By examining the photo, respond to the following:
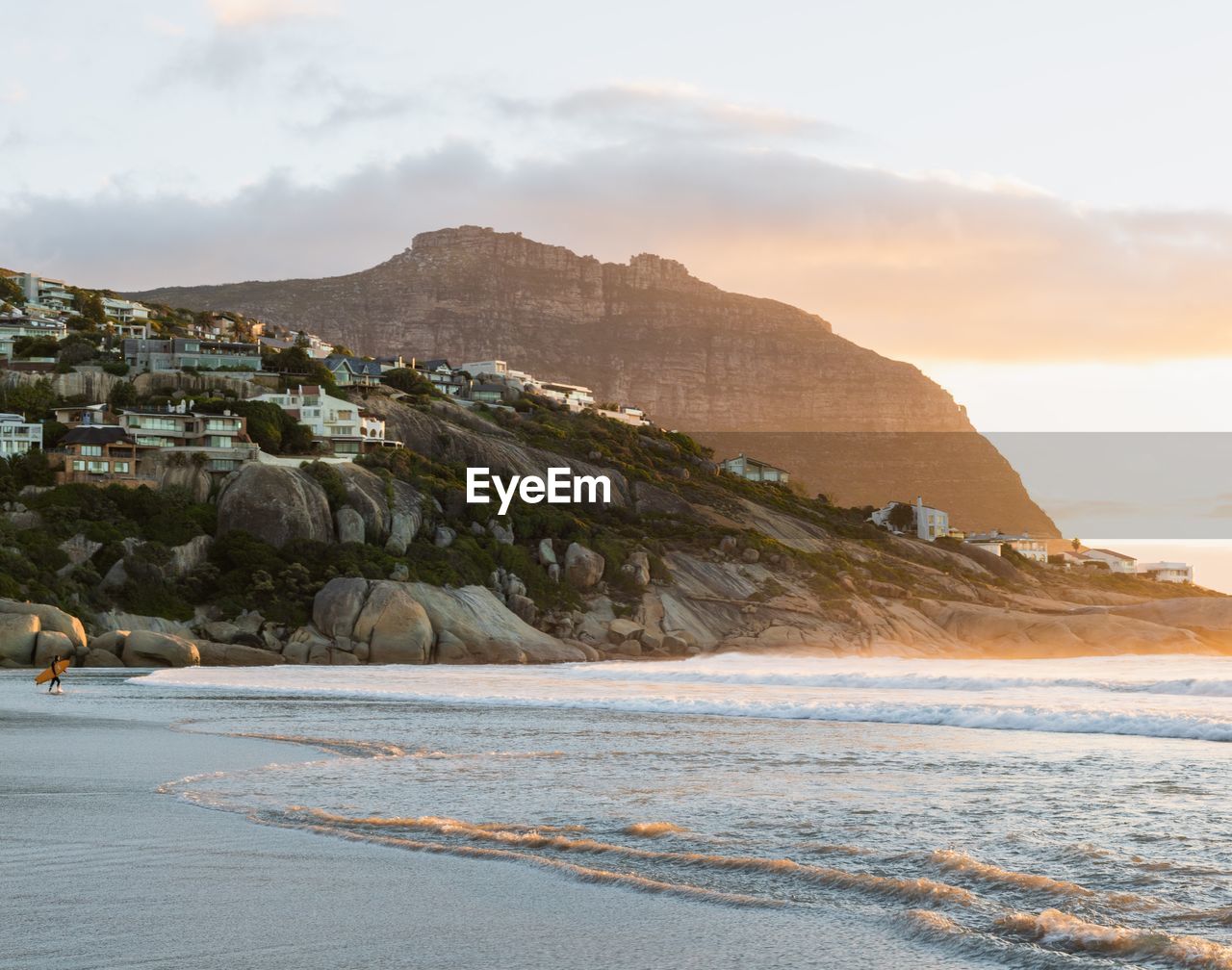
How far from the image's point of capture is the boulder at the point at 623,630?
273 feet

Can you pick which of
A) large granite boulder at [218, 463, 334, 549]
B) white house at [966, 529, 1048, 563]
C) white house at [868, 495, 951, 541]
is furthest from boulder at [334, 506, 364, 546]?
white house at [966, 529, 1048, 563]

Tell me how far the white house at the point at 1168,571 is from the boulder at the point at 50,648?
147 meters

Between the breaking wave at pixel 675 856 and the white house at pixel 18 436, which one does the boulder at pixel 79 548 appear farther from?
Answer: the breaking wave at pixel 675 856

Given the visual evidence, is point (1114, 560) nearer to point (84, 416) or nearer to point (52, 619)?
point (84, 416)

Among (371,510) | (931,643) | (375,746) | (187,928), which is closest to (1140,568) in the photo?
(931,643)

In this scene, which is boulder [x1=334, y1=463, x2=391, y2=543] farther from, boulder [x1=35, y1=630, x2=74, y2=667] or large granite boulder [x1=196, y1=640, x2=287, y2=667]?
boulder [x1=35, y1=630, x2=74, y2=667]

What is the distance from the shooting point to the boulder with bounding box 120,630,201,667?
6081 centimetres

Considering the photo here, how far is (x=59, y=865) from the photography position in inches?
418

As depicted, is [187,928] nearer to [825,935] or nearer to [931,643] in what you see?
[825,935]

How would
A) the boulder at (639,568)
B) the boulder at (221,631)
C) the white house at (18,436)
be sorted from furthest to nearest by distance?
the boulder at (639,568)
the white house at (18,436)
the boulder at (221,631)

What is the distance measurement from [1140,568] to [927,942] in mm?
176632

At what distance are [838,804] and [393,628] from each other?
191 ft

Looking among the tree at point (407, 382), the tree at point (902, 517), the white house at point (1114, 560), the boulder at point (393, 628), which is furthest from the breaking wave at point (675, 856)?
the white house at point (1114, 560)

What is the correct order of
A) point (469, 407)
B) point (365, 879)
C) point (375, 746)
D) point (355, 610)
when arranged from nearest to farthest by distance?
1. point (365, 879)
2. point (375, 746)
3. point (355, 610)
4. point (469, 407)
